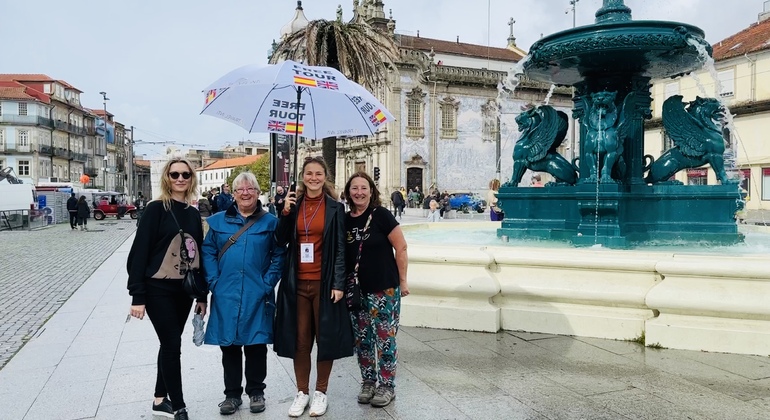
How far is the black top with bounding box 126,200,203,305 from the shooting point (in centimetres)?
352

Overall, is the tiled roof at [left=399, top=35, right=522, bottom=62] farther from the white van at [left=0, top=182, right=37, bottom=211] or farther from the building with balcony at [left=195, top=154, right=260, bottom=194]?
the building with balcony at [left=195, top=154, right=260, bottom=194]

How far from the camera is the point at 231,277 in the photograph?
372 cm

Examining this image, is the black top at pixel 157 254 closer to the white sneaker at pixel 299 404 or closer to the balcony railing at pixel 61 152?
the white sneaker at pixel 299 404

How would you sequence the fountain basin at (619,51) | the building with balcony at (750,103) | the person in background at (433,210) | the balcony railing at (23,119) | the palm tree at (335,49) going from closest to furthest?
the fountain basin at (619,51)
the palm tree at (335,49)
the person in background at (433,210)
the building with balcony at (750,103)
the balcony railing at (23,119)

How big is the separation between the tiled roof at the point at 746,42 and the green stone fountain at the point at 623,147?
3236cm

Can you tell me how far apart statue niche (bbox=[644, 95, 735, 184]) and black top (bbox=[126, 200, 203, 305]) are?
6480 millimetres

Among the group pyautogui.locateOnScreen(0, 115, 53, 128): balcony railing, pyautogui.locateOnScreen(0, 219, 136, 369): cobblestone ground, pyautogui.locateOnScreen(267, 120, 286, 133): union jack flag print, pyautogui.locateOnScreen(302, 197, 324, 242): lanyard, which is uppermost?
pyautogui.locateOnScreen(0, 115, 53, 128): balcony railing

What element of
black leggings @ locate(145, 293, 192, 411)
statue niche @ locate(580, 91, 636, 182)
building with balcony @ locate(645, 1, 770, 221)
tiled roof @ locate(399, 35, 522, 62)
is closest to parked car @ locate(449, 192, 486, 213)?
building with balcony @ locate(645, 1, 770, 221)

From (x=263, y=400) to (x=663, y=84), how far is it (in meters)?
41.2

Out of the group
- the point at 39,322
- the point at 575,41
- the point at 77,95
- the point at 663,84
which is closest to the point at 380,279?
the point at 575,41

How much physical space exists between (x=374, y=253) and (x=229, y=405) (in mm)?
1369

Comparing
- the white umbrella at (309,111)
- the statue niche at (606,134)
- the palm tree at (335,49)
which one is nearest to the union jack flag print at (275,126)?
the white umbrella at (309,111)

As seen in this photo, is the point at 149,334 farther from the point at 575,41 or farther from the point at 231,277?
the point at 575,41

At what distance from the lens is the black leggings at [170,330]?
359 cm
